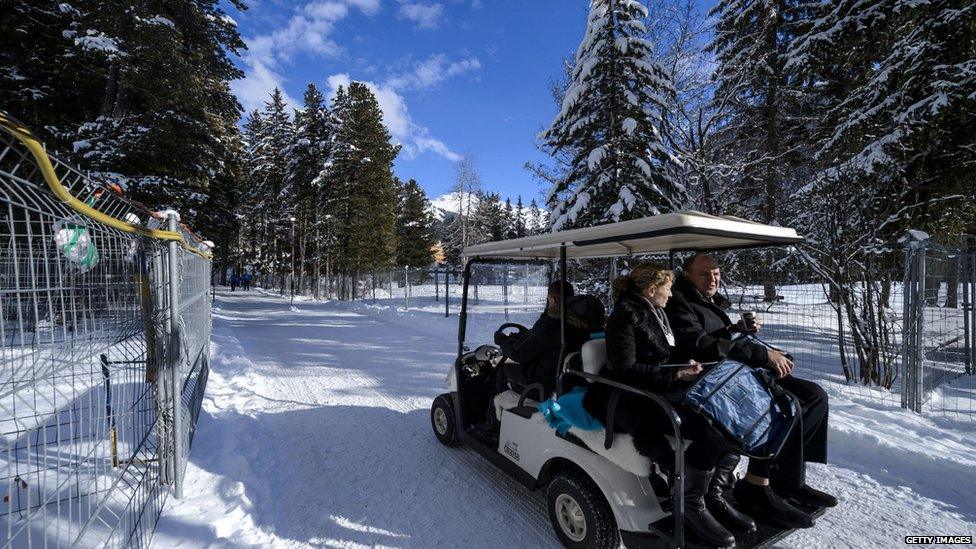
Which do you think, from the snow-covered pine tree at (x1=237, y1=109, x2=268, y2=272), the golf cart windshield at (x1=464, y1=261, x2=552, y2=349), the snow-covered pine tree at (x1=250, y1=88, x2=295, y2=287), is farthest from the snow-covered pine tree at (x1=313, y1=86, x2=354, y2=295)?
the golf cart windshield at (x1=464, y1=261, x2=552, y2=349)

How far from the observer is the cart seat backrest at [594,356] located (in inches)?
115

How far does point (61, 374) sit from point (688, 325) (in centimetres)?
343

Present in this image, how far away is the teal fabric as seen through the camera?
2.72m

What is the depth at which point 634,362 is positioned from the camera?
268cm

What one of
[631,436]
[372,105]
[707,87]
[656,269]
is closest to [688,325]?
[656,269]

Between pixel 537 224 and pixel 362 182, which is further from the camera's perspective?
pixel 537 224

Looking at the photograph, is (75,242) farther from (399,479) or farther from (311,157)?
(311,157)

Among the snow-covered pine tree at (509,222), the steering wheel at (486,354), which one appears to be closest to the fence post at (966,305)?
the steering wheel at (486,354)

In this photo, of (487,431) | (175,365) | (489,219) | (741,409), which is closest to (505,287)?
(487,431)

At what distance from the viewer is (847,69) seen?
920cm

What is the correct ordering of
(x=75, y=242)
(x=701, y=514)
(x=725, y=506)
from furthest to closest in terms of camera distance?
(x=725, y=506)
(x=701, y=514)
(x=75, y=242)

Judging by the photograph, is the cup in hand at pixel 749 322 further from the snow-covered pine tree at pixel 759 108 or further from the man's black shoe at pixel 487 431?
the snow-covered pine tree at pixel 759 108

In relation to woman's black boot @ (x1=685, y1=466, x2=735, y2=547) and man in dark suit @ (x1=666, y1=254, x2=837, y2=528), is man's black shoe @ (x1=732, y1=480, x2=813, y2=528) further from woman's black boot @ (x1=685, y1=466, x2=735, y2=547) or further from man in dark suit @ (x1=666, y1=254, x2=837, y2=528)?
woman's black boot @ (x1=685, y1=466, x2=735, y2=547)

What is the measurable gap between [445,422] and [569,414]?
1966 millimetres
